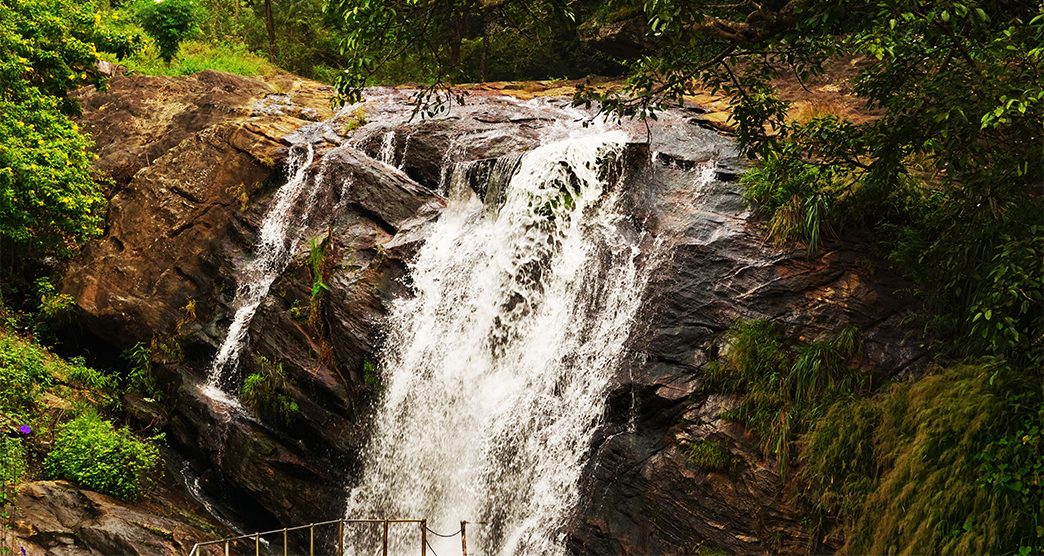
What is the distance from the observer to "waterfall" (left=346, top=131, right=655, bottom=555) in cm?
1122

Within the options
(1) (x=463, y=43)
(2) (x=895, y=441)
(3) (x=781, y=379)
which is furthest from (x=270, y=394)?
(1) (x=463, y=43)

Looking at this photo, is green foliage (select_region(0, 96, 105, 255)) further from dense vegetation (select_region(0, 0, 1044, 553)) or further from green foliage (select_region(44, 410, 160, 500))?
green foliage (select_region(44, 410, 160, 500))

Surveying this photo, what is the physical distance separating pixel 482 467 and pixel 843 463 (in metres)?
4.86

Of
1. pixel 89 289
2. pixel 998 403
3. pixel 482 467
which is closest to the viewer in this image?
pixel 998 403

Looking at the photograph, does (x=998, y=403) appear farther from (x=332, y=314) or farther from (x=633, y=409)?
(x=332, y=314)

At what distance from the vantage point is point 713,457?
9.76 metres

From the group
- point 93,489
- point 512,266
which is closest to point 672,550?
point 512,266

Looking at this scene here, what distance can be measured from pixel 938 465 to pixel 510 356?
5.95m

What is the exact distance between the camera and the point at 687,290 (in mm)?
11055

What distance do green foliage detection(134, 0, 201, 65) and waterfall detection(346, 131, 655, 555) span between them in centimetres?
1283

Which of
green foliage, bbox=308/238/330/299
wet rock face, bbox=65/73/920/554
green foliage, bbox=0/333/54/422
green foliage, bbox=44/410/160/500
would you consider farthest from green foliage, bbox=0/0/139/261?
green foliage, bbox=308/238/330/299

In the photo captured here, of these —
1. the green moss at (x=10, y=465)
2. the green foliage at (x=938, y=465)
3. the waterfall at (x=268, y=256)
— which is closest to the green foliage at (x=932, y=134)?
the green foliage at (x=938, y=465)

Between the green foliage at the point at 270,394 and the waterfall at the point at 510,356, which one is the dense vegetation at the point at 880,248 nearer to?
the green foliage at the point at 270,394

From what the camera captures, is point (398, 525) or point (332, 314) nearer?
point (398, 525)
